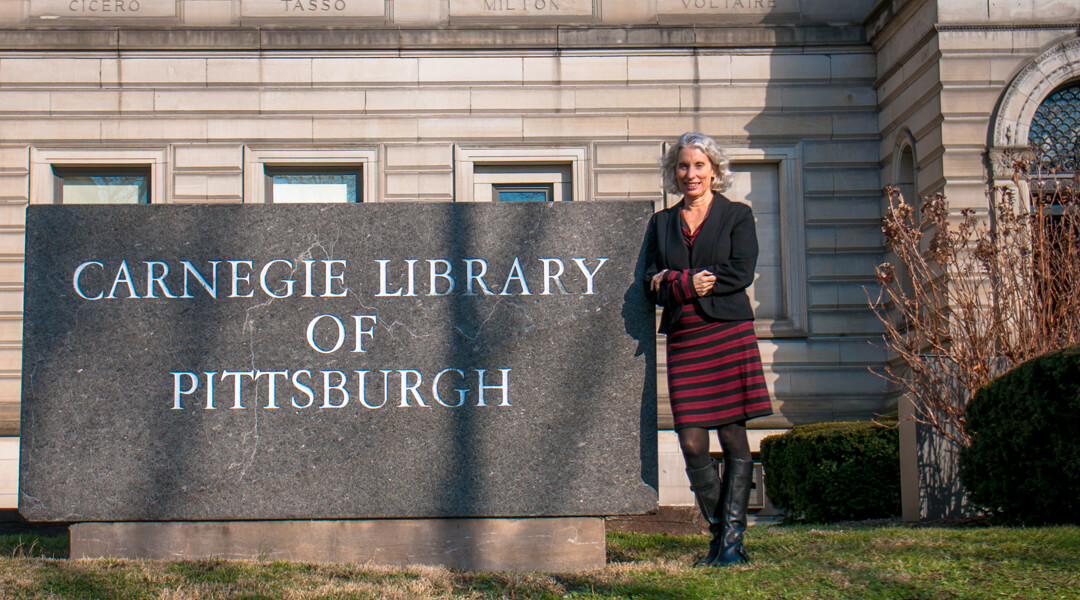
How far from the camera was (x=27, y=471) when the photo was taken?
235 inches

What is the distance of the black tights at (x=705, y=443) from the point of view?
548 centimetres

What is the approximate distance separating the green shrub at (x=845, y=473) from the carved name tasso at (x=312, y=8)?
810 cm

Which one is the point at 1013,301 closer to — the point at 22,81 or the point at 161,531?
the point at 161,531

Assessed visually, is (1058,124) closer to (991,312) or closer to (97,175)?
(991,312)

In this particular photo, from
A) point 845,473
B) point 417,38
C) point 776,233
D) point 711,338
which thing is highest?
point 417,38

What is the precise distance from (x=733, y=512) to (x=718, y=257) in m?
1.18

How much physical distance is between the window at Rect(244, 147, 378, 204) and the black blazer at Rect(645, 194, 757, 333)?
32.4 feet

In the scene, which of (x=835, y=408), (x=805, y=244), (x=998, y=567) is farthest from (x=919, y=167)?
(x=998, y=567)

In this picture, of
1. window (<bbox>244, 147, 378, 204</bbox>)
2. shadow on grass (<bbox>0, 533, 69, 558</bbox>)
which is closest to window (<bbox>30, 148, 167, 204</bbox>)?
window (<bbox>244, 147, 378, 204</bbox>)

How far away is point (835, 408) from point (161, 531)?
10559 mm

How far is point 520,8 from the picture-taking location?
51.1ft

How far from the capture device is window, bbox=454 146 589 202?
15250 mm

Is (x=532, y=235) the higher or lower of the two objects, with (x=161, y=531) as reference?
higher

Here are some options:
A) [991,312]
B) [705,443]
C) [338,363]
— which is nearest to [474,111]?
[991,312]
